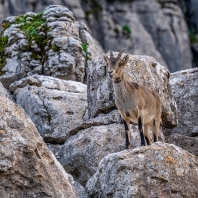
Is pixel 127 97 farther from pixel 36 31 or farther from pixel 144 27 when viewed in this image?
pixel 144 27

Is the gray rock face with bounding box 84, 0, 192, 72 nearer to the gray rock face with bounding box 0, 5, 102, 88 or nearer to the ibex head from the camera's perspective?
the gray rock face with bounding box 0, 5, 102, 88

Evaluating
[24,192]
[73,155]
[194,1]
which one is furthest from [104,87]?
[194,1]

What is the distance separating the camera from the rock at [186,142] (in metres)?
17.9

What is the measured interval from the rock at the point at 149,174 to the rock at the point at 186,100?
21.8 ft

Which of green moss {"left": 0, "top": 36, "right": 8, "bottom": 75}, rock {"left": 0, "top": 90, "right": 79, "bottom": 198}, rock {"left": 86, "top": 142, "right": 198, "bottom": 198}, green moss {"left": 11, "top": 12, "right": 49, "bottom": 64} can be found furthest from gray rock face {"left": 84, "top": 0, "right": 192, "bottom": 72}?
rock {"left": 0, "top": 90, "right": 79, "bottom": 198}

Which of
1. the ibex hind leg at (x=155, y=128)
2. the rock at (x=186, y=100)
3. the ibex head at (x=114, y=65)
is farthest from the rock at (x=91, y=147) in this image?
the rock at (x=186, y=100)

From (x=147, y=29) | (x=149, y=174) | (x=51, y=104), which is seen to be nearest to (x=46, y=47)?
(x=51, y=104)

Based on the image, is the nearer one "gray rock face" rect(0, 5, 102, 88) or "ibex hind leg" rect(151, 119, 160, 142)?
"ibex hind leg" rect(151, 119, 160, 142)

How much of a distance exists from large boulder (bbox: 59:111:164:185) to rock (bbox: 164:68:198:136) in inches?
113

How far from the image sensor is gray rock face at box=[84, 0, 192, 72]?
5772 centimetres

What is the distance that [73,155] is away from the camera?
1666cm

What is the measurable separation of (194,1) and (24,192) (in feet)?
184

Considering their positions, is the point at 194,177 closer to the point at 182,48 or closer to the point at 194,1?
the point at 182,48

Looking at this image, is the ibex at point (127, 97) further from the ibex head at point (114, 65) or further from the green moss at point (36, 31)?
the green moss at point (36, 31)
